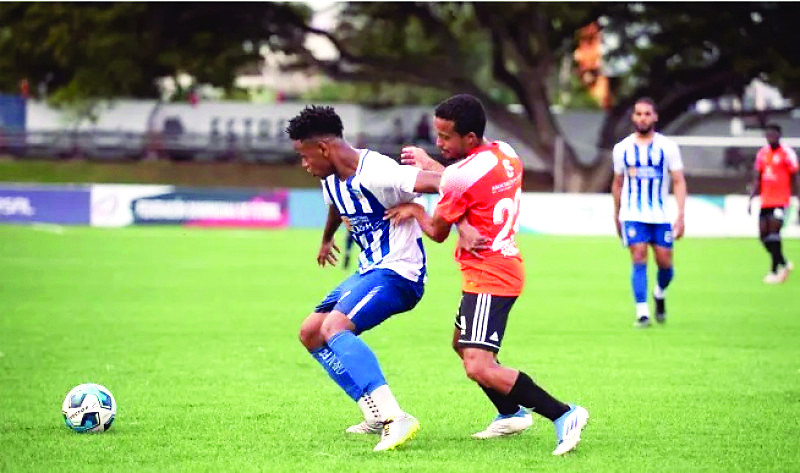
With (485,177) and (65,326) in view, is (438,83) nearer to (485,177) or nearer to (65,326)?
(65,326)

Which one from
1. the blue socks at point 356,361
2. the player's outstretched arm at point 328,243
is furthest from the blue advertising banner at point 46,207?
the blue socks at point 356,361

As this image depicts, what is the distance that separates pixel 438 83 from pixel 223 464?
3955 centimetres

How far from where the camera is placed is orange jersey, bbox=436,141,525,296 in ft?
23.9

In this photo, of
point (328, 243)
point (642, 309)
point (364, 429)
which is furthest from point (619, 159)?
point (364, 429)

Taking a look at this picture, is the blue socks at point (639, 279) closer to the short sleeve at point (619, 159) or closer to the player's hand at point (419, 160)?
the short sleeve at point (619, 159)

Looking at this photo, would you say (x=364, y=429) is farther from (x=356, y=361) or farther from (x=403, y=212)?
(x=403, y=212)

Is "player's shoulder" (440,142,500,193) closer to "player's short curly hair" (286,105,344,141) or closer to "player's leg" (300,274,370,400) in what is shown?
"player's short curly hair" (286,105,344,141)

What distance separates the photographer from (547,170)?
1767 inches

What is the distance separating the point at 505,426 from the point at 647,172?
678 centimetres

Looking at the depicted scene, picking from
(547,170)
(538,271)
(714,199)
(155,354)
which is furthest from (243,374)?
(547,170)

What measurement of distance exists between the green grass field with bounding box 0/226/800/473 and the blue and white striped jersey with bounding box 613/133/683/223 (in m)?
1.26

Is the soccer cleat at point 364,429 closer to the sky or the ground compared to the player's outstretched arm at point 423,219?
closer to the ground

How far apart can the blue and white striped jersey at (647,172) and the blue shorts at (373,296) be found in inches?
267

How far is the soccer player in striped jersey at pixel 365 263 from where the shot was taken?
760 cm
